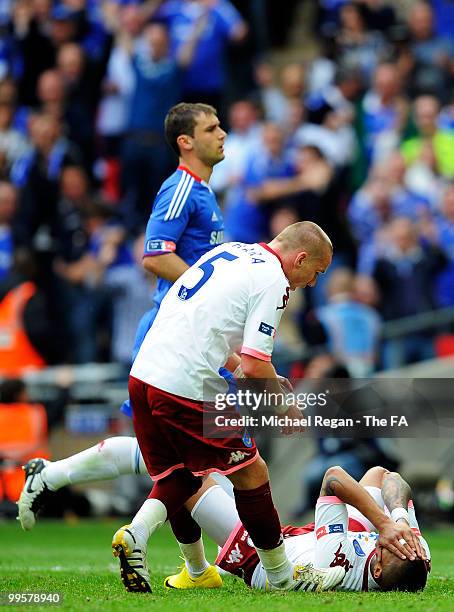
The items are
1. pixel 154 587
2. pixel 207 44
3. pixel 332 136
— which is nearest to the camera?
pixel 154 587

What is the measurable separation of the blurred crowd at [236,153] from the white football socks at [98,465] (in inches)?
207

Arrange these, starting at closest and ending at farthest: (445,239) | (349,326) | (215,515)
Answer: (215,515)
(349,326)
(445,239)

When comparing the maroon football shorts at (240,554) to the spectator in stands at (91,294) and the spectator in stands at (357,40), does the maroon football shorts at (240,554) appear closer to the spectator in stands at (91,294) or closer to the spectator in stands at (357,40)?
the spectator in stands at (91,294)

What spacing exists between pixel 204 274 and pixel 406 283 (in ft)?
25.0

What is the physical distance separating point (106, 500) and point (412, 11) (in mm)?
7648

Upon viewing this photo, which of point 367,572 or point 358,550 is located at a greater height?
point 358,550

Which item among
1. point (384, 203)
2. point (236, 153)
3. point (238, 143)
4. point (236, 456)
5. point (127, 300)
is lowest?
point (236, 456)

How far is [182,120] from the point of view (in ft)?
27.6

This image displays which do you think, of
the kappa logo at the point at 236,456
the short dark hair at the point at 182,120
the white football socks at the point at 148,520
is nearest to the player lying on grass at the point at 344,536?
the kappa logo at the point at 236,456

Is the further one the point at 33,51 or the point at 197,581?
the point at 33,51

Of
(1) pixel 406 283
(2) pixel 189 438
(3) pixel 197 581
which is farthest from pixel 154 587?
(1) pixel 406 283

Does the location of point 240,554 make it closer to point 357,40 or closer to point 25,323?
point 25,323

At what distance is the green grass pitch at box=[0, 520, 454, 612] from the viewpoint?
640cm

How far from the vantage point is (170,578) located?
7836mm
